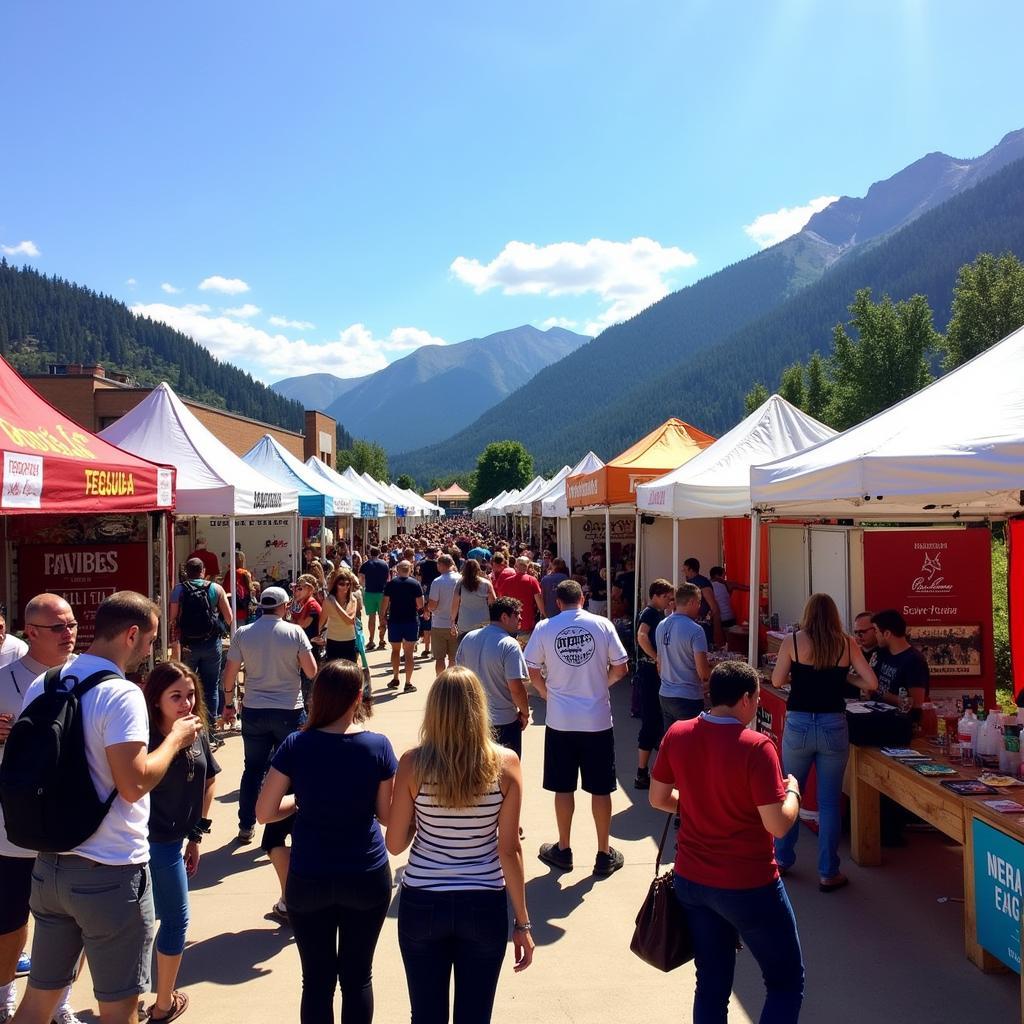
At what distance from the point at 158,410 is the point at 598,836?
24.1ft

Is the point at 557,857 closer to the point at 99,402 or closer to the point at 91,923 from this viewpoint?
the point at 91,923

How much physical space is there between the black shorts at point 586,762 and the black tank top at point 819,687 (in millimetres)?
1161

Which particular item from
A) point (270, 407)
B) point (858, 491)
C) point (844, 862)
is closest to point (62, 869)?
point (858, 491)

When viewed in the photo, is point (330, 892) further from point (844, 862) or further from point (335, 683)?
point (844, 862)

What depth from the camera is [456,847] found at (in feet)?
8.23

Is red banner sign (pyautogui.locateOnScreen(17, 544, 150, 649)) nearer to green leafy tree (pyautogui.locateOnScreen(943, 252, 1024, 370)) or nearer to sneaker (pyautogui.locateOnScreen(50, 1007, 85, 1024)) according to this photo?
sneaker (pyautogui.locateOnScreen(50, 1007, 85, 1024))

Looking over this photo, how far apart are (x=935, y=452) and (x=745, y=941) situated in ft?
8.82

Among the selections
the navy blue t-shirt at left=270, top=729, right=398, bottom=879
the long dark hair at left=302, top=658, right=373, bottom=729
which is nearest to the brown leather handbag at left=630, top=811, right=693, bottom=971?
the navy blue t-shirt at left=270, top=729, right=398, bottom=879

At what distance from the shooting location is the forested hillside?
128125 millimetres

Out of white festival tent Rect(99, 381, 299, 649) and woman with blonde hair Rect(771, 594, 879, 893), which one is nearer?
woman with blonde hair Rect(771, 594, 879, 893)

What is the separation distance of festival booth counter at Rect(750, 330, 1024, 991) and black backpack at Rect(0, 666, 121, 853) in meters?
3.57

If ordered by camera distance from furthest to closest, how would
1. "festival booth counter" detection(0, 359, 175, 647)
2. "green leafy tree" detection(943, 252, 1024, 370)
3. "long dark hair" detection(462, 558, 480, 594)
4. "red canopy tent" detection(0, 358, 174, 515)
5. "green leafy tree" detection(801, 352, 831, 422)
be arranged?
"green leafy tree" detection(801, 352, 831, 422), "green leafy tree" detection(943, 252, 1024, 370), "long dark hair" detection(462, 558, 480, 594), "festival booth counter" detection(0, 359, 175, 647), "red canopy tent" detection(0, 358, 174, 515)

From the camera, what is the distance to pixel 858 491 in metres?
4.39

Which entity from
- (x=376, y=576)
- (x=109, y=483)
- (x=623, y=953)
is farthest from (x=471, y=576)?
(x=623, y=953)
